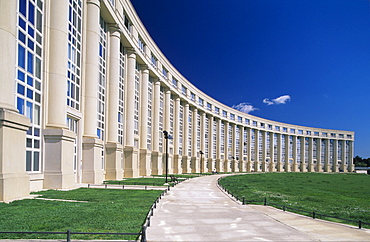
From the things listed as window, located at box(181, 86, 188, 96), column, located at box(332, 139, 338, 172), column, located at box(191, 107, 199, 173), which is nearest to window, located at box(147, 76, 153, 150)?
window, located at box(181, 86, 188, 96)

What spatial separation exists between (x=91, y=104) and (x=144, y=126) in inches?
819

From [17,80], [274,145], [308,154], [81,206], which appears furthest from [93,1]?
[308,154]

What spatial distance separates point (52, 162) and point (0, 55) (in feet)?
30.5

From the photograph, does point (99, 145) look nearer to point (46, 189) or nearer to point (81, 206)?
point (46, 189)

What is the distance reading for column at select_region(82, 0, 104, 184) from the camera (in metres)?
32.5

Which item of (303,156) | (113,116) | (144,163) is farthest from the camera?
(303,156)

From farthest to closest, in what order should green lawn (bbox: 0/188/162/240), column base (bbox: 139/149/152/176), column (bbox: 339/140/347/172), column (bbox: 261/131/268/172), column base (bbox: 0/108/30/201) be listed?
column (bbox: 339/140/347/172) → column (bbox: 261/131/268/172) → column base (bbox: 139/149/152/176) → column base (bbox: 0/108/30/201) → green lawn (bbox: 0/188/162/240)

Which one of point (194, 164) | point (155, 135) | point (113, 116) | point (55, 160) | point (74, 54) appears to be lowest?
point (194, 164)

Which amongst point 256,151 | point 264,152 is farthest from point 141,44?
point 264,152

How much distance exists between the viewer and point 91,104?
33812mm

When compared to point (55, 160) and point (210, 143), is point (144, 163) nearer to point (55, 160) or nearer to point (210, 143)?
point (55, 160)

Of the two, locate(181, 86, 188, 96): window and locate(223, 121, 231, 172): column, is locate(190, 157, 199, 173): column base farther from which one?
locate(223, 121, 231, 172): column

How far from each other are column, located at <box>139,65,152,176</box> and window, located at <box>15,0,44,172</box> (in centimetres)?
2888

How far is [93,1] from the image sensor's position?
3450 centimetres
